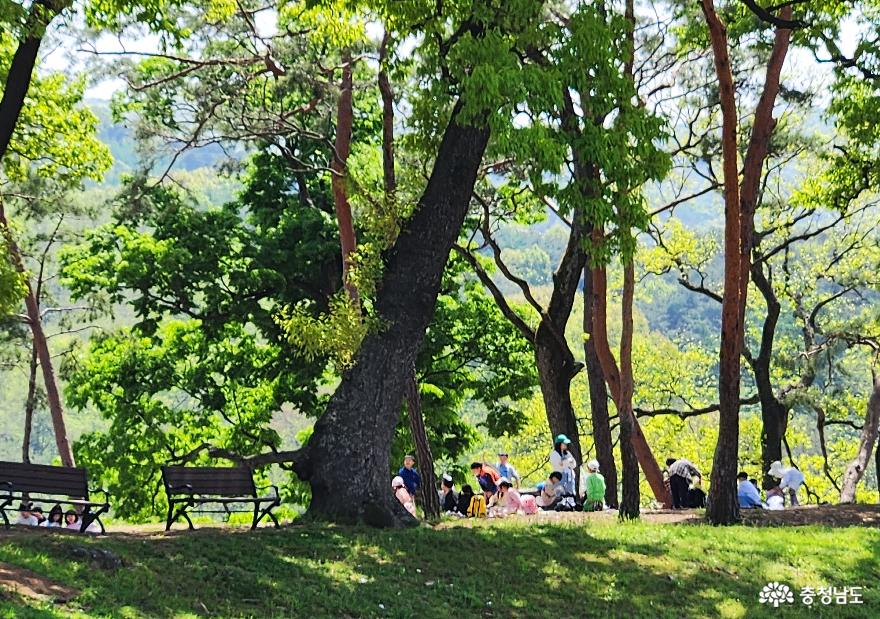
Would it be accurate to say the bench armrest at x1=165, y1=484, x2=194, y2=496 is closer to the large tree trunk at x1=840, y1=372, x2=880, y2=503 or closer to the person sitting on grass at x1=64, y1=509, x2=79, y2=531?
the person sitting on grass at x1=64, y1=509, x2=79, y2=531

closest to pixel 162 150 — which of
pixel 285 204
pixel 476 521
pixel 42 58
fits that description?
pixel 42 58

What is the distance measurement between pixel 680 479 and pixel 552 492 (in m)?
2.87

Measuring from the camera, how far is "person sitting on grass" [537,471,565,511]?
19.0 metres

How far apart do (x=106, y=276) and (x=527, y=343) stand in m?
10.5

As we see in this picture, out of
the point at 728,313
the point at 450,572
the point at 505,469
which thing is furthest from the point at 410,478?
the point at 450,572

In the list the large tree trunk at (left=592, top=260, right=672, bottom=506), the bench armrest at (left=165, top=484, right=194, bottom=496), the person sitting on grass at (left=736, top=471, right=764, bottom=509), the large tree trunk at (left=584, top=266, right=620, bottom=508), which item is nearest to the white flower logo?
the large tree trunk at (left=592, top=260, right=672, bottom=506)

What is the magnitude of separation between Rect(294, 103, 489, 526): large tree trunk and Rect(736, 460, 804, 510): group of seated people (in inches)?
312

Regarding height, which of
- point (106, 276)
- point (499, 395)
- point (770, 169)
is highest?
point (770, 169)

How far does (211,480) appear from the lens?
13.1 m

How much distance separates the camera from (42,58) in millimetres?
18375

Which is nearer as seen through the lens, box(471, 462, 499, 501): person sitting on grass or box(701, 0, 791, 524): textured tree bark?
box(701, 0, 791, 524): textured tree bark

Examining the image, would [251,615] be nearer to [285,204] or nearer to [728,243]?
[728,243]

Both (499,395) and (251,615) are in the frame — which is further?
(499,395)

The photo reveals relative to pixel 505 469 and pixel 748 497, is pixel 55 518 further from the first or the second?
pixel 748 497
